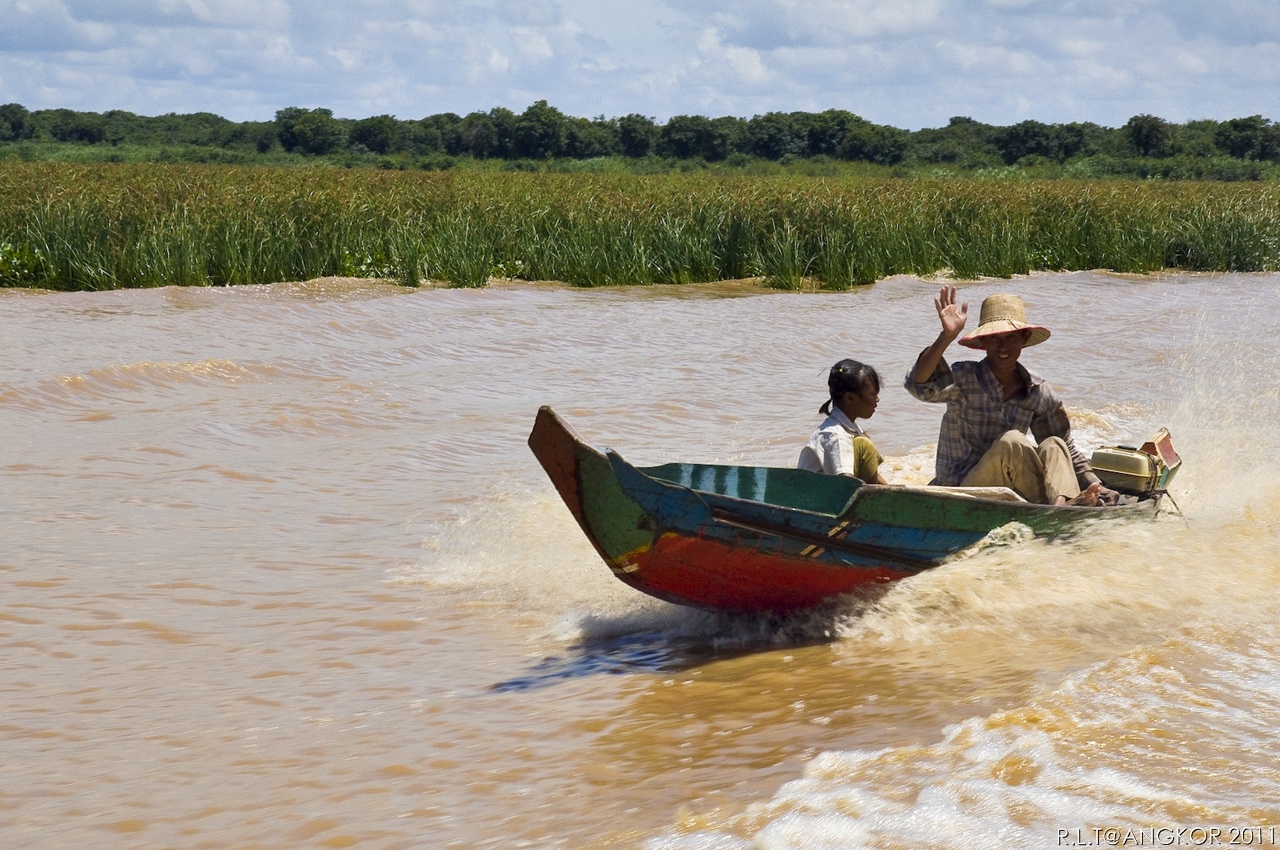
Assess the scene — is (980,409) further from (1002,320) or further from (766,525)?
(766,525)

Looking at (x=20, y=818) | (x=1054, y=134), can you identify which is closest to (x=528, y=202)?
(x=20, y=818)

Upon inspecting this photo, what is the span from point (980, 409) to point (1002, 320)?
39cm

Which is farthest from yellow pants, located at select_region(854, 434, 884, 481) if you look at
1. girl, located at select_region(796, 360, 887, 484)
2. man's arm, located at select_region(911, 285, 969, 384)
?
man's arm, located at select_region(911, 285, 969, 384)

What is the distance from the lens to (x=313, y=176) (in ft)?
76.2

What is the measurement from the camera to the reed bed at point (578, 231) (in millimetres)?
14609

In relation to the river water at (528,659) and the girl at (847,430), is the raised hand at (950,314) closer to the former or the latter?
the girl at (847,430)

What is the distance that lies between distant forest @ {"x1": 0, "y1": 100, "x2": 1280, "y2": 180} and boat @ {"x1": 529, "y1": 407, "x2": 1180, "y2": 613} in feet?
158

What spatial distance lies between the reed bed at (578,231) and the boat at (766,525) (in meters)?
11.0

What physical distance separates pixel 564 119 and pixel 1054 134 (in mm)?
24273

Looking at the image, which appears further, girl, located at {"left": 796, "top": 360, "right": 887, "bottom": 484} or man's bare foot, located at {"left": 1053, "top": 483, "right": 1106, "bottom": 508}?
man's bare foot, located at {"left": 1053, "top": 483, "right": 1106, "bottom": 508}

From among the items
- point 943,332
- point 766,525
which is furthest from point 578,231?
point 766,525

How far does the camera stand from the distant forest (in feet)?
188

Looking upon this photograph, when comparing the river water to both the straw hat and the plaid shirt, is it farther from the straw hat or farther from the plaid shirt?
the straw hat

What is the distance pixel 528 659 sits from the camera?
491 cm
